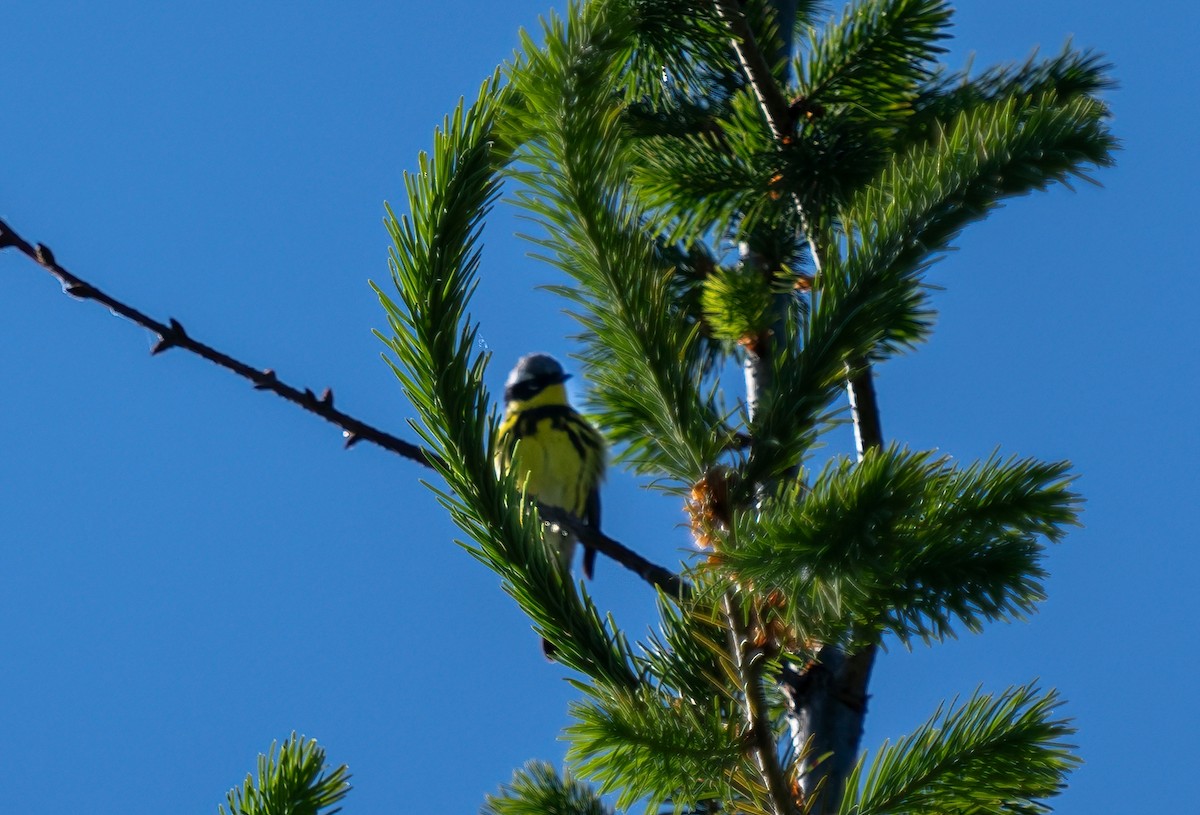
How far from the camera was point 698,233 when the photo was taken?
2359 mm

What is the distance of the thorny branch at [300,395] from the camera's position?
124cm

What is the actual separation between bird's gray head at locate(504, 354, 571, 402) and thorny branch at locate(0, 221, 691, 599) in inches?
176

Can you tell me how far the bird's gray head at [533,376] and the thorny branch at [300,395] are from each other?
14.7 ft

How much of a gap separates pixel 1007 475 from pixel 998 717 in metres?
0.27

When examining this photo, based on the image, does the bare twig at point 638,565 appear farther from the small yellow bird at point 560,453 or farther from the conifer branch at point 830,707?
the small yellow bird at point 560,453

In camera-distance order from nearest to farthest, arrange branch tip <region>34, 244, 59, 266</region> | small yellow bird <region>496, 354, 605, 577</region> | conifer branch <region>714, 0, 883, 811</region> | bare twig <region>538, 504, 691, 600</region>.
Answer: branch tip <region>34, 244, 59, 266</region> → bare twig <region>538, 504, 691, 600</region> → conifer branch <region>714, 0, 883, 811</region> → small yellow bird <region>496, 354, 605, 577</region>

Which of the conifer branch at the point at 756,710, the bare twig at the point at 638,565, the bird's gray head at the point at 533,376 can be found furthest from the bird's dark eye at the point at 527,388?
the conifer branch at the point at 756,710

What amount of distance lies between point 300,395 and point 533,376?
5046 millimetres

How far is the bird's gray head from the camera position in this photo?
646 centimetres

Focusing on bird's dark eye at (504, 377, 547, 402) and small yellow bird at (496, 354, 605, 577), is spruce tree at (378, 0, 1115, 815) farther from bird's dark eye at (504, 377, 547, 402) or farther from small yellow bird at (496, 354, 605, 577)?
bird's dark eye at (504, 377, 547, 402)

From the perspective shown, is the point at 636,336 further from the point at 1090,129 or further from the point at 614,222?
the point at 1090,129

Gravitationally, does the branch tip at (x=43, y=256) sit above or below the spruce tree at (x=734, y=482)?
above

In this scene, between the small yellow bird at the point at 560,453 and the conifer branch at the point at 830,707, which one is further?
the small yellow bird at the point at 560,453

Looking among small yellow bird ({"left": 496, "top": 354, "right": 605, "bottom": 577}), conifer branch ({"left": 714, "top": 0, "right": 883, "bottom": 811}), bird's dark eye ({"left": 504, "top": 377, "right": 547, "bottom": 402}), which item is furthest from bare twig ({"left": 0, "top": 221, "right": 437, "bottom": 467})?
bird's dark eye ({"left": 504, "top": 377, "right": 547, "bottom": 402})
